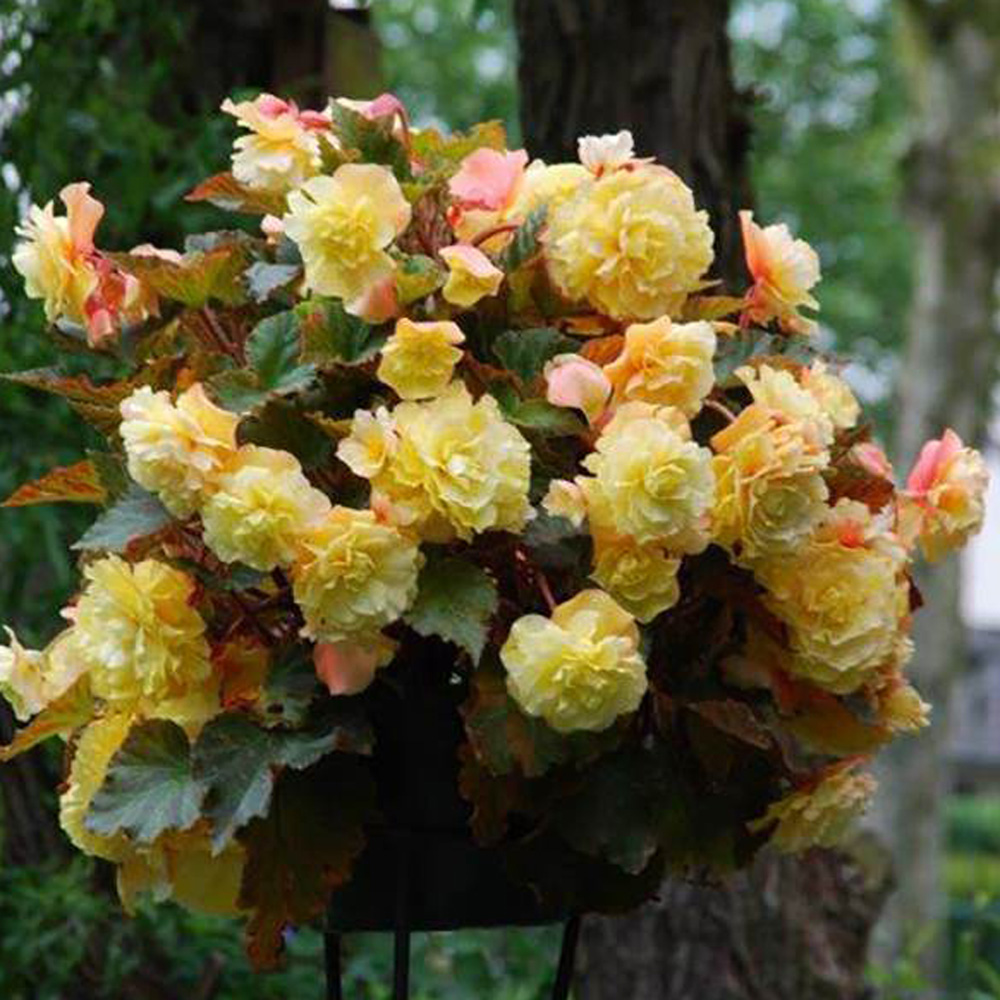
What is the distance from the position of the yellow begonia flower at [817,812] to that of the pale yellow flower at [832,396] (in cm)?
31

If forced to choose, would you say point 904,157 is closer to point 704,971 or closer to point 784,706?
point 704,971

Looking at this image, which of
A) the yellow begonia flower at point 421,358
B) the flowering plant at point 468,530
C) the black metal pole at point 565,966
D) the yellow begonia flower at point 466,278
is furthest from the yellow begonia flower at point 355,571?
the black metal pole at point 565,966

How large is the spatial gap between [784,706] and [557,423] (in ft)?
1.10

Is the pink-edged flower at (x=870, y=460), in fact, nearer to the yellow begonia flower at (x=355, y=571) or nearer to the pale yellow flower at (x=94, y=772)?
the yellow begonia flower at (x=355, y=571)

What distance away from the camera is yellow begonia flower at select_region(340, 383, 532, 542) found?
1646 millimetres

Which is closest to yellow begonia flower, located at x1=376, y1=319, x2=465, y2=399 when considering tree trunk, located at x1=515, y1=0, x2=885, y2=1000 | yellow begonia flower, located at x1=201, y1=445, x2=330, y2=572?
yellow begonia flower, located at x1=201, y1=445, x2=330, y2=572

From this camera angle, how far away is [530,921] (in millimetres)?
1926

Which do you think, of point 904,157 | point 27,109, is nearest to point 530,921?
point 27,109

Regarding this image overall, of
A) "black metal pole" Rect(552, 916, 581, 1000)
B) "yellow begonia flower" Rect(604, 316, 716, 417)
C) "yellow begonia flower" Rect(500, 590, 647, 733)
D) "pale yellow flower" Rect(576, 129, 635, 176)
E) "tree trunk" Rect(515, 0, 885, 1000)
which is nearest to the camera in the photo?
"yellow begonia flower" Rect(500, 590, 647, 733)

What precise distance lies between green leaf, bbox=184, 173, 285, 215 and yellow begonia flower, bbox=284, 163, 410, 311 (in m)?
0.17

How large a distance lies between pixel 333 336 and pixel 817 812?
59cm

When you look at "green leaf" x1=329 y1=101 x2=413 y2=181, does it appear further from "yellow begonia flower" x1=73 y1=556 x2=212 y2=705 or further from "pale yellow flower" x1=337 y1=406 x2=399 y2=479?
"yellow begonia flower" x1=73 y1=556 x2=212 y2=705

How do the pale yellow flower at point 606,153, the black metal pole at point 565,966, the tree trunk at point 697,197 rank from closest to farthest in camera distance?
1. the pale yellow flower at point 606,153
2. the black metal pole at point 565,966
3. the tree trunk at point 697,197

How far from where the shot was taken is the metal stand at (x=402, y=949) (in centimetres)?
187
